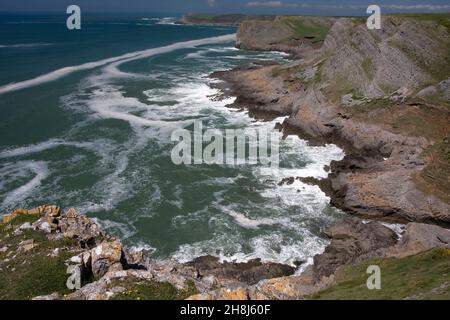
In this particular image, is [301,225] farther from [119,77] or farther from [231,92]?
[119,77]

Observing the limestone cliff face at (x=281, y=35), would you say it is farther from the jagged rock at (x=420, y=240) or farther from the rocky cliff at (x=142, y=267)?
the rocky cliff at (x=142, y=267)

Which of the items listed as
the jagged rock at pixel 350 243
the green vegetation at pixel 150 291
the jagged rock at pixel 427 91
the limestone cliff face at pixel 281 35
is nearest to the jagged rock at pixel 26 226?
the green vegetation at pixel 150 291

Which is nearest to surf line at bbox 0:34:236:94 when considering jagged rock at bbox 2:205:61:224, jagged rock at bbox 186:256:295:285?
jagged rock at bbox 2:205:61:224

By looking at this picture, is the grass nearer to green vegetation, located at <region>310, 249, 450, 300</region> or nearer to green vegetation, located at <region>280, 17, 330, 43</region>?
green vegetation, located at <region>310, 249, 450, 300</region>

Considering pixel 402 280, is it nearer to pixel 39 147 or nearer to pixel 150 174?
pixel 150 174

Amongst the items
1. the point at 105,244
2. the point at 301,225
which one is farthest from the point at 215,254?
the point at 105,244
